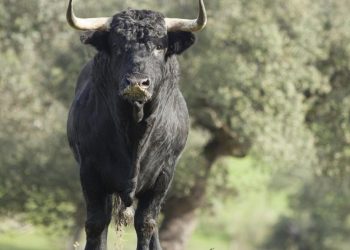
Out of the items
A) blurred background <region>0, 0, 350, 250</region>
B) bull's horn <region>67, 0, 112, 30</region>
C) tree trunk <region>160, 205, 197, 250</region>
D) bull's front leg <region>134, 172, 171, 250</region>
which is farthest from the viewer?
tree trunk <region>160, 205, 197, 250</region>

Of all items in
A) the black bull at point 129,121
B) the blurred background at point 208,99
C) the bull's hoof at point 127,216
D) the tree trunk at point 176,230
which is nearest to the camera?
the black bull at point 129,121

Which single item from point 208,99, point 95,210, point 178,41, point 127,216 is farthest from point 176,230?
point 178,41

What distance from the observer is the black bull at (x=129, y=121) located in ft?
31.3

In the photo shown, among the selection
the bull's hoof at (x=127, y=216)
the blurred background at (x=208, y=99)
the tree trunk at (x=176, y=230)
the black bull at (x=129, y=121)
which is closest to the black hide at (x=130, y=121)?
the black bull at (x=129, y=121)

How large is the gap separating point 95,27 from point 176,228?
23.1 metres

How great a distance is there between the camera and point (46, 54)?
32.3m

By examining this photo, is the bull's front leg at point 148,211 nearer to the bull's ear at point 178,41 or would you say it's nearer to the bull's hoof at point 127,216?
the bull's hoof at point 127,216

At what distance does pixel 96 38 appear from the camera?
9859mm

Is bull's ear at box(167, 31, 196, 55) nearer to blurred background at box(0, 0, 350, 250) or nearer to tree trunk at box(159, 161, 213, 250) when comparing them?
blurred background at box(0, 0, 350, 250)

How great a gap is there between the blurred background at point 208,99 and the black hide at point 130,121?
14808 millimetres

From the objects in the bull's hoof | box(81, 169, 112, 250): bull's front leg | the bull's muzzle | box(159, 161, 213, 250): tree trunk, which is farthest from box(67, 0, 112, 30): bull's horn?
box(159, 161, 213, 250): tree trunk

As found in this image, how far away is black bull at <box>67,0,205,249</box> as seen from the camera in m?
9.55

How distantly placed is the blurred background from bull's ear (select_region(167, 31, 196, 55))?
15.2m

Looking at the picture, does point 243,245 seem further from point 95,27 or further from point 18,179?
point 95,27
